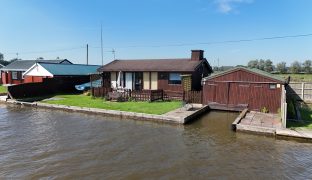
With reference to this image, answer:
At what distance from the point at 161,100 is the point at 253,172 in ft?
45.4

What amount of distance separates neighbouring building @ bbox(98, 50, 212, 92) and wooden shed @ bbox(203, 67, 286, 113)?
263 centimetres

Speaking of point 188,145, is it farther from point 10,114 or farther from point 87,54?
point 87,54

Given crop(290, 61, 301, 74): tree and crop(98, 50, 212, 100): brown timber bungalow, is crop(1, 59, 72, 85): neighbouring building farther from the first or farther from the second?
crop(290, 61, 301, 74): tree

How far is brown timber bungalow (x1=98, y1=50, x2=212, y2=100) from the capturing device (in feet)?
72.4

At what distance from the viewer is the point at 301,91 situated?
22234 mm

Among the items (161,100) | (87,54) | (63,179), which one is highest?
(87,54)

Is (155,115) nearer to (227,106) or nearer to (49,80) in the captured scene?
(227,106)

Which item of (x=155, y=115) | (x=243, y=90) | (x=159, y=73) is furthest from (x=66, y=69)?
(x=243, y=90)

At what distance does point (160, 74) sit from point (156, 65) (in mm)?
1212

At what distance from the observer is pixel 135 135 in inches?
499

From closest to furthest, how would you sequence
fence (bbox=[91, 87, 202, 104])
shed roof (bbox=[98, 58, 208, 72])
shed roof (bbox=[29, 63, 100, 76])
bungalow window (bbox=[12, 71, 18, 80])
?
fence (bbox=[91, 87, 202, 104]) < shed roof (bbox=[98, 58, 208, 72]) < shed roof (bbox=[29, 63, 100, 76]) < bungalow window (bbox=[12, 71, 18, 80])

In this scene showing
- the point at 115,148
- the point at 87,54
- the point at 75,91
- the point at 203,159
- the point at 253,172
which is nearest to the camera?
the point at 253,172

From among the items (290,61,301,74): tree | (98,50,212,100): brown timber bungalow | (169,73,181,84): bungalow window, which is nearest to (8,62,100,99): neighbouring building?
(98,50,212,100): brown timber bungalow

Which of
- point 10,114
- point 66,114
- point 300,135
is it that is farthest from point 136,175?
point 10,114
